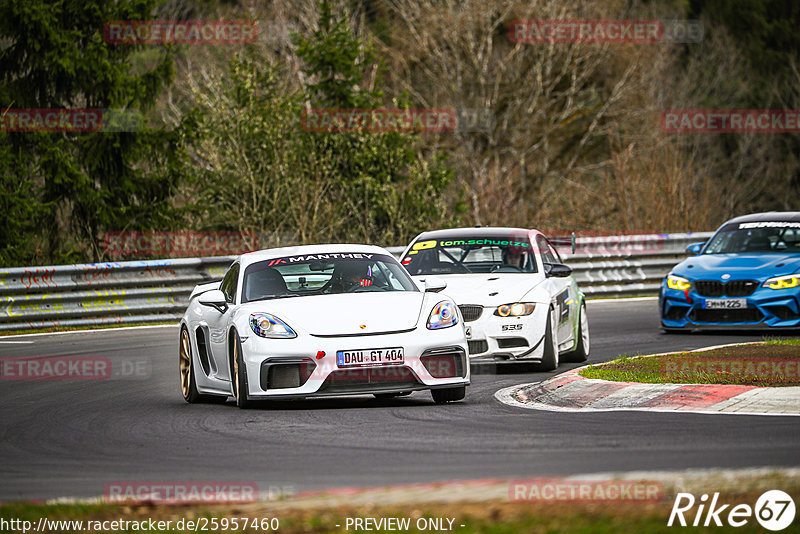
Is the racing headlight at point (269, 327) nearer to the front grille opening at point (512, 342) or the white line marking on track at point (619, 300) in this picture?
the front grille opening at point (512, 342)

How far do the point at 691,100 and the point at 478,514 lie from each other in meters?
49.9

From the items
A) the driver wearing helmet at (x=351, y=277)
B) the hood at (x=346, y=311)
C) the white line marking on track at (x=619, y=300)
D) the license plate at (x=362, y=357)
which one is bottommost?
the white line marking on track at (x=619, y=300)

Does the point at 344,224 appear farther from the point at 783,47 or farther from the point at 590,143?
the point at 783,47

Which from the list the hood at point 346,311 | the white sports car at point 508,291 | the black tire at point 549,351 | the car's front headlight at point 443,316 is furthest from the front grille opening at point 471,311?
the hood at point 346,311

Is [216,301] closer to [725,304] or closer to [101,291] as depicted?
[725,304]

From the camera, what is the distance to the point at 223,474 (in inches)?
313

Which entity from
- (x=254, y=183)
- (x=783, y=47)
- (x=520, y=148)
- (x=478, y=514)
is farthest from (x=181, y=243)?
(x=783, y=47)

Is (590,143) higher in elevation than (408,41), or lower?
lower

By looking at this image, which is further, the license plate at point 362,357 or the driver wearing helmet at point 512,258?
the driver wearing helmet at point 512,258

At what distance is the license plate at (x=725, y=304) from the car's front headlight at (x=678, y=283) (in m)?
0.37

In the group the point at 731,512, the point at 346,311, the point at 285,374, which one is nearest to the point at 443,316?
the point at 346,311

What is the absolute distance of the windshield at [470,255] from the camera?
599 inches

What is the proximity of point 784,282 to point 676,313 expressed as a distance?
1.44 meters

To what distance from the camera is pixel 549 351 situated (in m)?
14.1
